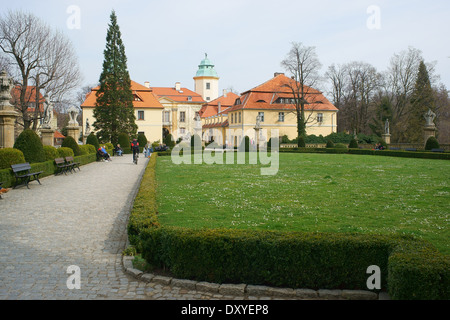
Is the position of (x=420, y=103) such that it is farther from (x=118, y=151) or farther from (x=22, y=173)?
(x=22, y=173)

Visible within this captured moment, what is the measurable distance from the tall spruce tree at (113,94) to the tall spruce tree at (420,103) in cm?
3459

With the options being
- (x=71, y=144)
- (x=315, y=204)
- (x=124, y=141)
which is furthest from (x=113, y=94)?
(x=315, y=204)

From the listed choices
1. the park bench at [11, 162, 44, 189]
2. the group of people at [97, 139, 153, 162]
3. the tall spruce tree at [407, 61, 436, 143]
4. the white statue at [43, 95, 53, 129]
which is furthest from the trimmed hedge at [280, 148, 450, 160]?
the park bench at [11, 162, 44, 189]

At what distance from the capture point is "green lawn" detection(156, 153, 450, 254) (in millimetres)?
7090

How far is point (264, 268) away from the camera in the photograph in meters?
4.66

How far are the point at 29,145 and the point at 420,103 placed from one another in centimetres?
4525

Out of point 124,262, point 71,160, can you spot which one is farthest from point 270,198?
point 71,160

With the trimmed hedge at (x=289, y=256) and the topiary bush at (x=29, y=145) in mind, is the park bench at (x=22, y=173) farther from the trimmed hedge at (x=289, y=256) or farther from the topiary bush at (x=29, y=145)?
the trimmed hedge at (x=289, y=256)

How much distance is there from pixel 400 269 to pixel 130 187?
11.2m

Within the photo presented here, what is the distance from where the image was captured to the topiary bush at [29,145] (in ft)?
51.5

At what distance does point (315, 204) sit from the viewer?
9172 millimetres

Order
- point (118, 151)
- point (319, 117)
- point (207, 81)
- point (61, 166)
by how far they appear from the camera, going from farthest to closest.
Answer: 1. point (207, 81)
2. point (319, 117)
3. point (118, 151)
4. point (61, 166)

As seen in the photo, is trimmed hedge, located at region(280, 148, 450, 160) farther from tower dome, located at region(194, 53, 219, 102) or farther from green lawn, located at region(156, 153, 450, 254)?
tower dome, located at region(194, 53, 219, 102)

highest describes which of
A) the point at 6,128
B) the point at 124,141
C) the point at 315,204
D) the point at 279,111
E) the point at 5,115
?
the point at 279,111
